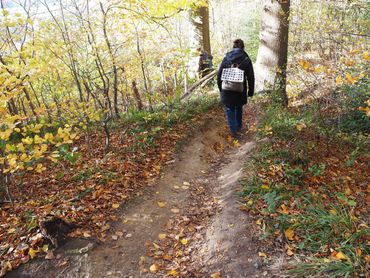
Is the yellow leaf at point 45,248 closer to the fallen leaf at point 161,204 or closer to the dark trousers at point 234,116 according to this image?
the fallen leaf at point 161,204

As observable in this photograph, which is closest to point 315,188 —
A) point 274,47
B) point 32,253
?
point 32,253

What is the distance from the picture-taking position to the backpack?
6.39 meters

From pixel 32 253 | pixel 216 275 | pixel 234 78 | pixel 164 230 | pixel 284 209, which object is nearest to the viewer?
pixel 216 275

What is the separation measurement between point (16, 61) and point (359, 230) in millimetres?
5346

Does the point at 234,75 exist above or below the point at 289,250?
above

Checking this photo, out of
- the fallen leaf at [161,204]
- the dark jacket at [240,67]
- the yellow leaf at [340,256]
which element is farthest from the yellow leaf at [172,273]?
the dark jacket at [240,67]

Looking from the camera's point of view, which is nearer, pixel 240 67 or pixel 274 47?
pixel 240 67

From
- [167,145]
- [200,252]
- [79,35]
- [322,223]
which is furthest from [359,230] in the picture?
[79,35]

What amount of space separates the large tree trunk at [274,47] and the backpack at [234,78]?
2.88m

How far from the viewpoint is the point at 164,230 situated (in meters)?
4.25

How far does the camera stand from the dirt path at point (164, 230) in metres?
3.44

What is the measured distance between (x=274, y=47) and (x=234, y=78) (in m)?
3.49

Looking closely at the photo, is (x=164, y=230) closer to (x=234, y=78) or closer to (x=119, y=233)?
(x=119, y=233)

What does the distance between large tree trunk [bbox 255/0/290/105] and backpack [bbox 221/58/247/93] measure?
2881 millimetres
